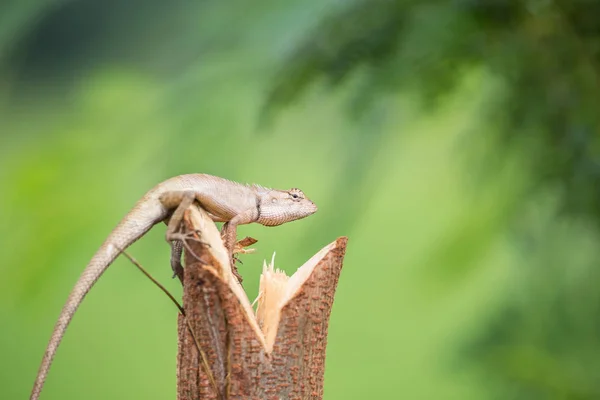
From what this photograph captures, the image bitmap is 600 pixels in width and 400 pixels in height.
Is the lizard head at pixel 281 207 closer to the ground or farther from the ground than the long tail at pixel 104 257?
farther from the ground

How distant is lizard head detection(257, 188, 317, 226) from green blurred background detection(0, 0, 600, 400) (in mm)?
1487

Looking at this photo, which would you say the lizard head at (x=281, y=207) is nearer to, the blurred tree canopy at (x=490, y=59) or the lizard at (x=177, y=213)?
the lizard at (x=177, y=213)

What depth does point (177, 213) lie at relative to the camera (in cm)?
239

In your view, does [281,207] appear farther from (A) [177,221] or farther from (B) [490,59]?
(B) [490,59]

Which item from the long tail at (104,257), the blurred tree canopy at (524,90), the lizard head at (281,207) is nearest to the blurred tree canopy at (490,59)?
the blurred tree canopy at (524,90)

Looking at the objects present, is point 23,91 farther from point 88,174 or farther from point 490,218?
point 490,218

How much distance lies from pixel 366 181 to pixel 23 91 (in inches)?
94.3

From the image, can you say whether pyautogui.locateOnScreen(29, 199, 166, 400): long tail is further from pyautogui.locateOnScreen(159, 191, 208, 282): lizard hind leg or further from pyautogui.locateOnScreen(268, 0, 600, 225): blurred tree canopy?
pyautogui.locateOnScreen(268, 0, 600, 225): blurred tree canopy

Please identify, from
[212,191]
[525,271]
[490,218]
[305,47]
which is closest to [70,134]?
[305,47]

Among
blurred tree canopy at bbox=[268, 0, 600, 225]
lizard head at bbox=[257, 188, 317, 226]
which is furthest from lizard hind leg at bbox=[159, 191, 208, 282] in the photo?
blurred tree canopy at bbox=[268, 0, 600, 225]

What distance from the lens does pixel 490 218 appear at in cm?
461

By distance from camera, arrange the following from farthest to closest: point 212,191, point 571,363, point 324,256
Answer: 1. point 571,363
2. point 212,191
3. point 324,256

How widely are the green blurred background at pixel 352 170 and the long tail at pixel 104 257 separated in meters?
2.00

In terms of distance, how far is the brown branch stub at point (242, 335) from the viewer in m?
2.17
